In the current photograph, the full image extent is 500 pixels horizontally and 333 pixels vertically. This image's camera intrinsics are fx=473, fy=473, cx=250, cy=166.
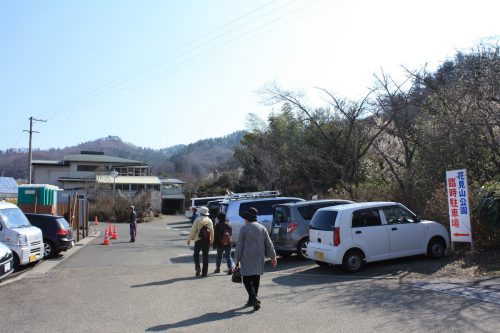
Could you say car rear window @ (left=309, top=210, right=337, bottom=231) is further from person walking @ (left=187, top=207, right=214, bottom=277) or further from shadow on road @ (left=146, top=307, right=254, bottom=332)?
shadow on road @ (left=146, top=307, right=254, bottom=332)

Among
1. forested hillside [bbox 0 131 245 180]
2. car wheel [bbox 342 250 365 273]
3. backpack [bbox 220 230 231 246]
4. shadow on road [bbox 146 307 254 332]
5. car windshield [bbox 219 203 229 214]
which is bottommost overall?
shadow on road [bbox 146 307 254 332]

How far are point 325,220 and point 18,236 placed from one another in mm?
8233

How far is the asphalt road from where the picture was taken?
670 cm

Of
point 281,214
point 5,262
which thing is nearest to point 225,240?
point 281,214

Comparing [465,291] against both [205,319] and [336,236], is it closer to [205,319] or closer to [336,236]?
[336,236]

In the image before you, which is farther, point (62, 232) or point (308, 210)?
point (62, 232)

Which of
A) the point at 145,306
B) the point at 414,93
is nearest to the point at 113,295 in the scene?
the point at 145,306

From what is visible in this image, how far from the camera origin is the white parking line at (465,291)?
788cm

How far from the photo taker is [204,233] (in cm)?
1184

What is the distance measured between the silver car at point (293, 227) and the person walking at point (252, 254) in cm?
596

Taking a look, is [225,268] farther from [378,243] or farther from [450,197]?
[450,197]

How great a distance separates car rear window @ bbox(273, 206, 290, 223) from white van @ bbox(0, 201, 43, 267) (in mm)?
7089

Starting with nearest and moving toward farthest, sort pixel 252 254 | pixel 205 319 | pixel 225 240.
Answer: pixel 205 319, pixel 252 254, pixel 225 240

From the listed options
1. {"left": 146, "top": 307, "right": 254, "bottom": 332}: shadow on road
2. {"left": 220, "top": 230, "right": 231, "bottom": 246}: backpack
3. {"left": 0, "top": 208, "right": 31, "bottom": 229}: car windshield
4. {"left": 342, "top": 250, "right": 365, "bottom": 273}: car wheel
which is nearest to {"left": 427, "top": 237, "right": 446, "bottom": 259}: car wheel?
{"left": 342, "top": 250, "right": 365, "bottom": 273}: car wheel
